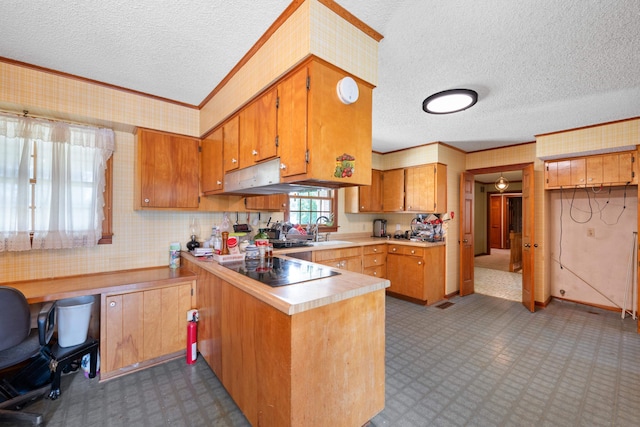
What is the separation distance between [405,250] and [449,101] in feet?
7.96

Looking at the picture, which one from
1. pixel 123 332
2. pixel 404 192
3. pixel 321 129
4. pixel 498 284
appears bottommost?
pixel 498 284

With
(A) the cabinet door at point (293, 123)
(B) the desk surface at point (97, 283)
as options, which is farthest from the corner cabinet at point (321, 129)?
(B) the desk surface at point (97, 283)

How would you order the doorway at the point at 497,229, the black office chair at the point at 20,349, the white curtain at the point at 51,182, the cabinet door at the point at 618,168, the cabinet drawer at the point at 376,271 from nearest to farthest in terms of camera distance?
the black office chair at the point at 20,349 < the white curtain at the point at 51,182 < the cabinet door at the point at 618,168 < the cabinet drawer at the point at 376,271 < the doorway at the point at 497,229

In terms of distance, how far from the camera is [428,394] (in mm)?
2062

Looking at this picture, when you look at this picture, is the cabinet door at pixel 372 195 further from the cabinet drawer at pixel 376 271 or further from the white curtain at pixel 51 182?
the white curtain at pixel 51 182

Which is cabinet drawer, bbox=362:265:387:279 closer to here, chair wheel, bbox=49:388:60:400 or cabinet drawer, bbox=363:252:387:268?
cabinet drawer, bbox=363:252:387:268

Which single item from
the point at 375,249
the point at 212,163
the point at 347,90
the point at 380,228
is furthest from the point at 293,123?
the point at 380,228

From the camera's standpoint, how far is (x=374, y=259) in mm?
4316

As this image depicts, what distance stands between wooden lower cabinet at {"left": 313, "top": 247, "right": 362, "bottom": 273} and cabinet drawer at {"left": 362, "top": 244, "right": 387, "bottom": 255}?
15 cm

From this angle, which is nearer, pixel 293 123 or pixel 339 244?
pixel 293 123

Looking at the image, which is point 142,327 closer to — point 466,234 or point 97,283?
point 97,283

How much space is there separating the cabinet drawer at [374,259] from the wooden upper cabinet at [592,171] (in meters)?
2.64

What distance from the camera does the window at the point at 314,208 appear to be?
4.27 m

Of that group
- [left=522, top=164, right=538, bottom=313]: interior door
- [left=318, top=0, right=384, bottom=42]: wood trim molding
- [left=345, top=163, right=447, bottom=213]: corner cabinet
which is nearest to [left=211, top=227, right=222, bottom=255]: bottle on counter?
[left=318, top=0, right=384, bottom=42]: wood trim molding
